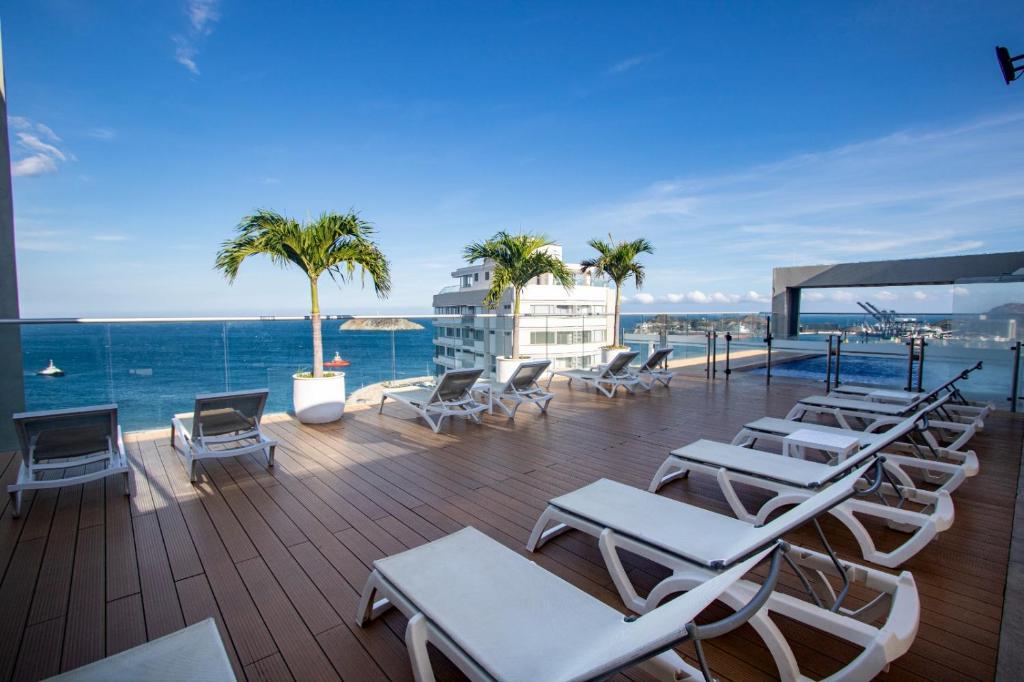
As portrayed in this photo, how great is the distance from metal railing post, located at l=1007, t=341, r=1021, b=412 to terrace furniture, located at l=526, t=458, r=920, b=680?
6.43m

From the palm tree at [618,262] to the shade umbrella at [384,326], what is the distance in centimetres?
501

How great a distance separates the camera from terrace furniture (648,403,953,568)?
93.6 inches

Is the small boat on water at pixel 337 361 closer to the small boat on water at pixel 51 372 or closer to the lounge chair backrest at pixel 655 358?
the small boat on water at pixel 51 372

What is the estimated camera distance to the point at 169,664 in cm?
129

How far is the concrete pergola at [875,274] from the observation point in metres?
13.6

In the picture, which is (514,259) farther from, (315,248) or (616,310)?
(315,248)

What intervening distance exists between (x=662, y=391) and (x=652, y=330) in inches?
118

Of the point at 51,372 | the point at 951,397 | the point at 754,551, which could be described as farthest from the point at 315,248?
the point at 951,397

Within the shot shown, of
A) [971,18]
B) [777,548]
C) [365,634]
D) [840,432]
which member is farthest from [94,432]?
[971,18]

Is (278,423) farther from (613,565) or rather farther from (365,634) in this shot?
(613,565)

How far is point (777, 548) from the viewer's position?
1.40m

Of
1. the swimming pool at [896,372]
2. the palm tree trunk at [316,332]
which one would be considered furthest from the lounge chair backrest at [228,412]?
the swimming pool at [896,372]

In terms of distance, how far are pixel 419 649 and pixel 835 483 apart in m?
2.08

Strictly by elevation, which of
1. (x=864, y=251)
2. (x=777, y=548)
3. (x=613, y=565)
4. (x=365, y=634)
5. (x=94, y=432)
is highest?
(x=864, y=251)
